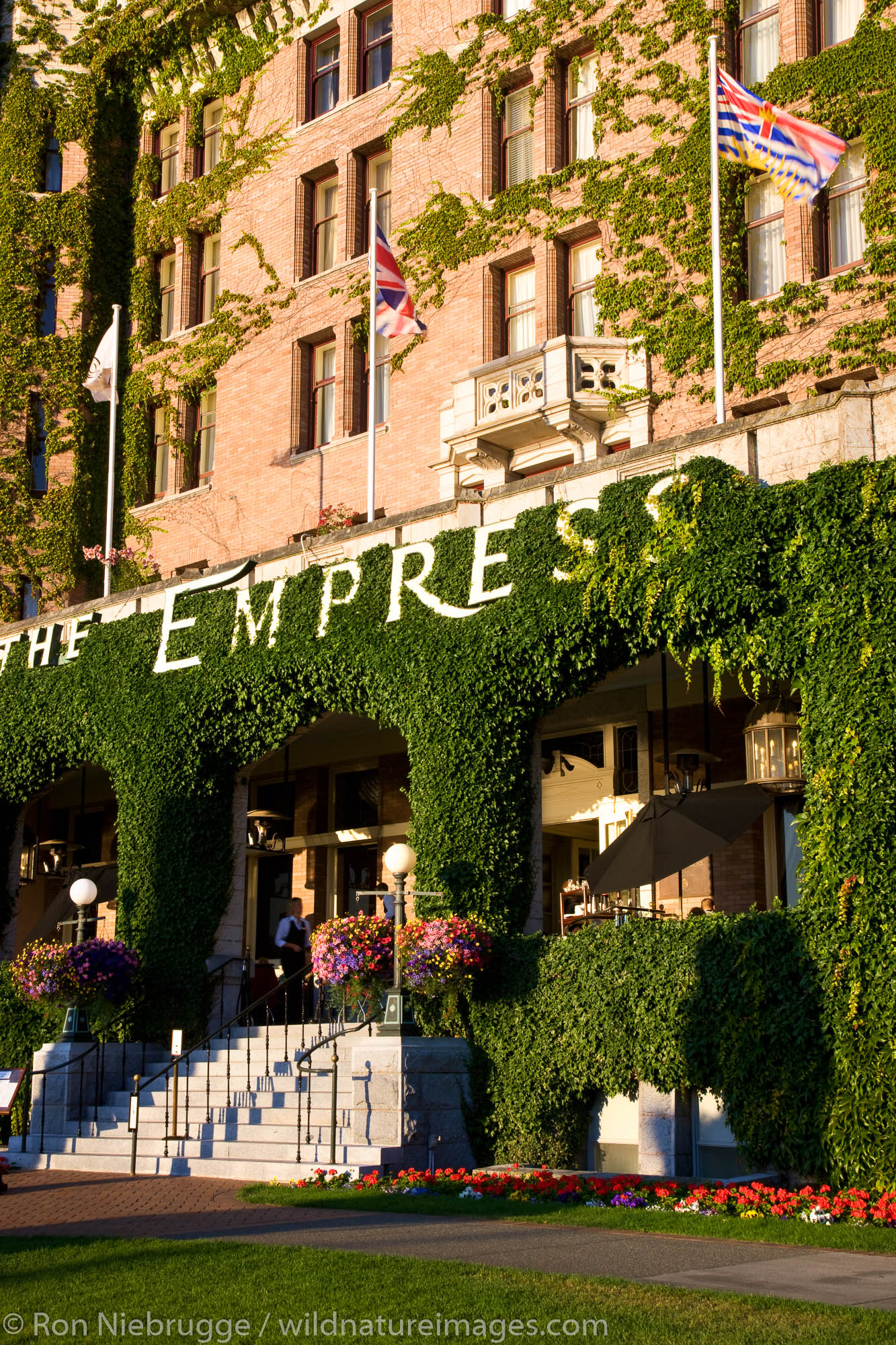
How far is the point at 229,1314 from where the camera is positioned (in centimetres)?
809

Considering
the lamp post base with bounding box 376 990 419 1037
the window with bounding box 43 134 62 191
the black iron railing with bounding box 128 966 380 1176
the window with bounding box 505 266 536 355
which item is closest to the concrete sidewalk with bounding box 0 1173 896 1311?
the black iron railing with bounding box 128 966 380 1176

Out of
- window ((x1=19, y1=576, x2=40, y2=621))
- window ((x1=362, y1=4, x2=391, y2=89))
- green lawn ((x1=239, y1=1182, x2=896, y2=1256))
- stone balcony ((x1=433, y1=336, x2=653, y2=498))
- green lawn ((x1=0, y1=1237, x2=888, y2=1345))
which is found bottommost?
green lawn ((x1=239, y1=1182, x2=896, y2=1256))

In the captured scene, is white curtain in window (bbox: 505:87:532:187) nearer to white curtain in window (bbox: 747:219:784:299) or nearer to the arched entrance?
white curtain in window (bbox: 747:219:784:299)

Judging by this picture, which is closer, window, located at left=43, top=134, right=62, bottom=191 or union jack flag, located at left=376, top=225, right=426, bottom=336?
union jack flag, located at left=376, top=225, right=426, bottom=336

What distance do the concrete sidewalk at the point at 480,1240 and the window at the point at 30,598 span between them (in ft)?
67.9

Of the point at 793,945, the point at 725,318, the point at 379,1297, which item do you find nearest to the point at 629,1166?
the point at 793,945

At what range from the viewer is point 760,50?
982 inches

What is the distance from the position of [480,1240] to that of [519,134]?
22.5 m

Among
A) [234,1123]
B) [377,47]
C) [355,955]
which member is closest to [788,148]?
[355,955]

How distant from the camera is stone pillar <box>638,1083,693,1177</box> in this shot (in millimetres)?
16109

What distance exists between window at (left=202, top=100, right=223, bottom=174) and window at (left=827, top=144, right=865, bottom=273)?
51.8 feet

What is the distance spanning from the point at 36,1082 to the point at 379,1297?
1263 centimetres

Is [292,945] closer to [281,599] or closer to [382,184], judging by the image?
[281,599]

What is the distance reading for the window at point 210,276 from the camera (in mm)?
33594
